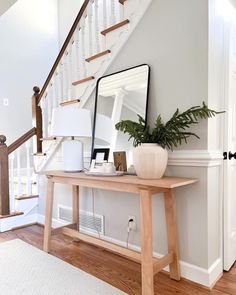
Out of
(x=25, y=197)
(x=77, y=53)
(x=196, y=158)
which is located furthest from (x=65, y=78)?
(x=196, y=158)

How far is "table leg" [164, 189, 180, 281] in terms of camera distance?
170cm

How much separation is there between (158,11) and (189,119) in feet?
3.02

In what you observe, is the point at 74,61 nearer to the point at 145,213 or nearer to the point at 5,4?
the point at 5,4

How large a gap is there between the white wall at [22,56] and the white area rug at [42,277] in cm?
229

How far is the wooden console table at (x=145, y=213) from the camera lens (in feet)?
4.73

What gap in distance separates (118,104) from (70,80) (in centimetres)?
87

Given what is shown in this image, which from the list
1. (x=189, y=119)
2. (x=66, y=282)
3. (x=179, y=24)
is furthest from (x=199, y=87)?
(x=66, y=282)

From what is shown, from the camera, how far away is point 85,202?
2.51m

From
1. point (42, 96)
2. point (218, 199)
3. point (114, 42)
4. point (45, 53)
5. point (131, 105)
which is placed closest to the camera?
point (218, 199)

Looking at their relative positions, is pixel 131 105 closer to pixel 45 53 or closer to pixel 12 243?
pixel 12 243

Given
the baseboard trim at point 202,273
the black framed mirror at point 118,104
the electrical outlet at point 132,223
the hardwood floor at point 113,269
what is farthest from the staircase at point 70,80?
the baseboard trim at point 202,273

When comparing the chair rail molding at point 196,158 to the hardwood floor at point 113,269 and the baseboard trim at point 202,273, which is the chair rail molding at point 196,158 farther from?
the hardwood floor at point 113,269

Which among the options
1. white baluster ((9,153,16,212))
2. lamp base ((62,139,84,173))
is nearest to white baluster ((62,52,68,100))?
lamp base ((62,139,84,173))

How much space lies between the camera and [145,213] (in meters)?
1.46
